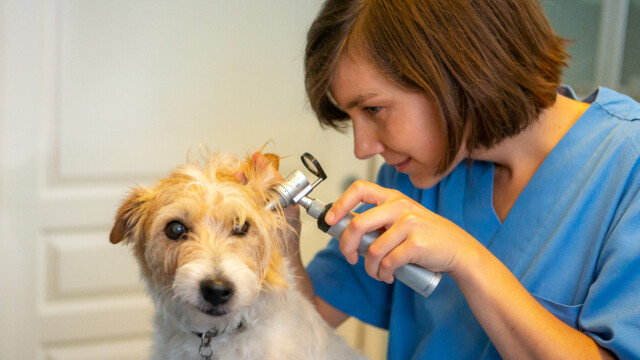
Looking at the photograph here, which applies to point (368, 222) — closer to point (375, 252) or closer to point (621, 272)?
point (375, 252)

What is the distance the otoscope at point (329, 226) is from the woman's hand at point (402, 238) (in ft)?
0.05

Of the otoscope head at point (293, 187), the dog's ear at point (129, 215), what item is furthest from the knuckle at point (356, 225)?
the dog's ear at point (129, 215)

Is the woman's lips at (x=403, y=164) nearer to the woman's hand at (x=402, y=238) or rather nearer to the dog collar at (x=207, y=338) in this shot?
the woman's hand at (x=402, y=238)

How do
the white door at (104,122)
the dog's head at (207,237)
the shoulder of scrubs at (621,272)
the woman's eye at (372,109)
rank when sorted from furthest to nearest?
the white door at (104,122)
the woman's eye at (372,109)
the dog's head at (207,237)
the shoulder of scrubs at (621,272)

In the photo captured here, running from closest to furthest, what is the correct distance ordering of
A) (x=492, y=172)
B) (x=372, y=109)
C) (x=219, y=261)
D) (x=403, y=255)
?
(x=403, y=255) → (x=219, y=261) → (x=372, y=109) → (x=492, y=172)

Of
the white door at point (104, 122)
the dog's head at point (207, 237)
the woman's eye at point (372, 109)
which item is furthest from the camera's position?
the white door at point (104, 122)

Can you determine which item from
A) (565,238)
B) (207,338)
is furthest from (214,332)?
(565,238)

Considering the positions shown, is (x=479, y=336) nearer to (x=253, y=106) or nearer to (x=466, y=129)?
(x=466, y=129)

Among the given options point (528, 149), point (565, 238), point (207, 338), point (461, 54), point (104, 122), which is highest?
point (461, 54)

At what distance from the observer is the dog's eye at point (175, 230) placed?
911 millimetres

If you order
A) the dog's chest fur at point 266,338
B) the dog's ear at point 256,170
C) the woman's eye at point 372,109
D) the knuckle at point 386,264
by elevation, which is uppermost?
the woman's eye at point 372,109

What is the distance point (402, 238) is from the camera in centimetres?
75

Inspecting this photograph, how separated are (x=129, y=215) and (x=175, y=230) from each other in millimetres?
137

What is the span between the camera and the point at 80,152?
1739 mm
